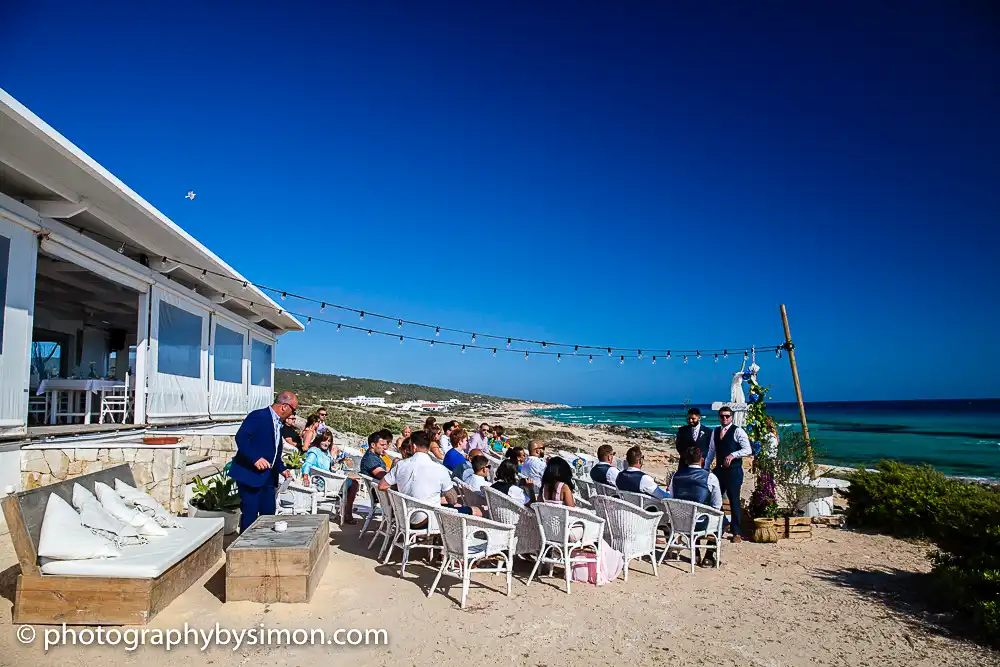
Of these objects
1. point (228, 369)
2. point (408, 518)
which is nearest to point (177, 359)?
point (228, 369)

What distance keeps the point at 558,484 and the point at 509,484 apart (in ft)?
1.87

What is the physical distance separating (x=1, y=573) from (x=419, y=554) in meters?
3.26

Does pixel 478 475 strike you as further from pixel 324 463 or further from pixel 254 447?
pixel 324 463

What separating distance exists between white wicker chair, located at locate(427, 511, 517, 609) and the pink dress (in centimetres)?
52

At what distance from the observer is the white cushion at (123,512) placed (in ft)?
15.0

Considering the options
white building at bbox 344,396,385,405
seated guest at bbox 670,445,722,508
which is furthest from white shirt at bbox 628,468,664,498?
white building at bbox 344,396,385,405

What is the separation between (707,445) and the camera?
7.46 m

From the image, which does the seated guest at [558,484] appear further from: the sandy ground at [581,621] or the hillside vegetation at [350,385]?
the hillside vegetation at [350,385]

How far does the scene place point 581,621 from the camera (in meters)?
4.59

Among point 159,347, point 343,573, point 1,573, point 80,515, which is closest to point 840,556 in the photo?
point 343,573

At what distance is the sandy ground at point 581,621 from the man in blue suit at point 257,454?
762 millimetres

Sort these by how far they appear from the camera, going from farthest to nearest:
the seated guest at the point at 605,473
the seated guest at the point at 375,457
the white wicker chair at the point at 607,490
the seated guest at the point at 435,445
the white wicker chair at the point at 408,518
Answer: the seated guest at the point at 435,445, the seated guest at the point at 605,473, the seated guest at the point at 375,457, the white wicker chair at the point at 607,490, the white wicker chair at the point at 408,518

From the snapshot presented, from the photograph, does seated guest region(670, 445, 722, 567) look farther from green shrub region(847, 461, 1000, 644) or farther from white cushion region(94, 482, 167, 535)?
white cushion region(94, 482, 167, 535)

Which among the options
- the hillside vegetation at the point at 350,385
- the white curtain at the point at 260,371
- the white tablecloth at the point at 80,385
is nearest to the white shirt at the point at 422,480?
the white tablecloth at the point at 80,385
